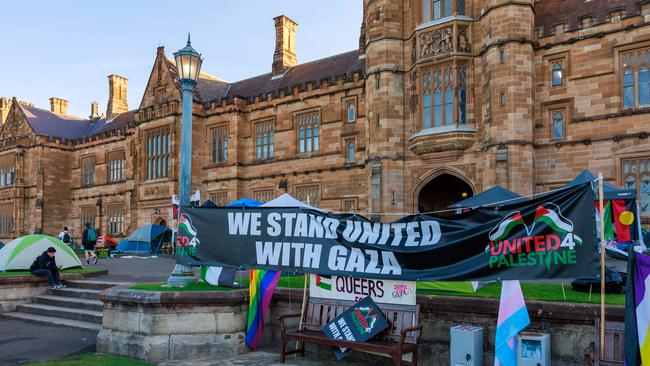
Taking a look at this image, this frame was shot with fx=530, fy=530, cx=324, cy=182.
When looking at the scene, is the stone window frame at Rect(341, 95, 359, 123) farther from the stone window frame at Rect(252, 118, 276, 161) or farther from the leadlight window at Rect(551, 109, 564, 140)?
the leadlight window at Rect(551, 109, 564, 140)

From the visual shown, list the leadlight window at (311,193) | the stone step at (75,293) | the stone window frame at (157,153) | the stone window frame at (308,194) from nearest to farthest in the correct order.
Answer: the stone step at (75,293)
the stone window frame at (308,194)
the leadlight window at (311,193)
the stone window frame at (157,153)

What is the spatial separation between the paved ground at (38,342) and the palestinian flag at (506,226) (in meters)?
7.26

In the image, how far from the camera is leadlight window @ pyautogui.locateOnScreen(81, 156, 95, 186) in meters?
42.8

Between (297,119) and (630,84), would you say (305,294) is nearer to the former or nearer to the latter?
(630,84)

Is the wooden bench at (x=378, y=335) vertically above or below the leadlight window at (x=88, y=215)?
below

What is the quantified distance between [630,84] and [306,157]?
15.7 meters

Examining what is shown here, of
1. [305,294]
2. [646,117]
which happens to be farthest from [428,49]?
[305,294]

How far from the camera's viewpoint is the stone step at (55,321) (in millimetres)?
11127

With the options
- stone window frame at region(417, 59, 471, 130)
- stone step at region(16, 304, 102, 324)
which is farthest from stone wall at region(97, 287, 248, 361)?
stone window frame at region(417, 59, 471, 130)

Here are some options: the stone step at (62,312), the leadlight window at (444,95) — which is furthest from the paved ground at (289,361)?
the leadlight window at (444,95)

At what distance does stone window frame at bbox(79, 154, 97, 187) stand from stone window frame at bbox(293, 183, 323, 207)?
68.9ft

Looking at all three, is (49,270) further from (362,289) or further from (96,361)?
(362,289)

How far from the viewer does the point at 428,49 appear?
23203 mm

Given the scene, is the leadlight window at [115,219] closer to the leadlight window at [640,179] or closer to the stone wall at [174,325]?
the stone wall at [174,325]
